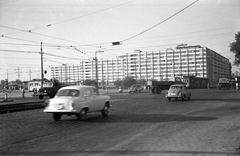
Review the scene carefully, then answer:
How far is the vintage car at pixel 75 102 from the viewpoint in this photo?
11359 mm

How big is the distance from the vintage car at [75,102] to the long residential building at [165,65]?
397 ft

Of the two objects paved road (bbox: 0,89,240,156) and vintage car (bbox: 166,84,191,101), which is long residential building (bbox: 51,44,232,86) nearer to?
vintage car (bbox: 166,84,191,101)

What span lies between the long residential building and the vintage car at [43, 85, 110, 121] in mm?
120883

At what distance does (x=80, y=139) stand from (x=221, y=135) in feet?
13.8

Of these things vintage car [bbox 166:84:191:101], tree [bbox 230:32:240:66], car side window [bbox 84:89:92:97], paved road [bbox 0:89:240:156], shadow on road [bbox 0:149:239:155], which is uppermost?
tree [bbox 230:32:240:66]

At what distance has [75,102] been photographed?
37.3ft

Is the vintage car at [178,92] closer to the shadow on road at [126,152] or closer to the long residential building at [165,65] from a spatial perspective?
the shadow on road at [126,152]

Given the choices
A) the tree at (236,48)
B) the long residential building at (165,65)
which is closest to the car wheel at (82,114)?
the tree at (236,48)

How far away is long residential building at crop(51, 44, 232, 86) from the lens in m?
140

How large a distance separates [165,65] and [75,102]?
143 metres

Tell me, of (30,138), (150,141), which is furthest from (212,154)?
(30,138)

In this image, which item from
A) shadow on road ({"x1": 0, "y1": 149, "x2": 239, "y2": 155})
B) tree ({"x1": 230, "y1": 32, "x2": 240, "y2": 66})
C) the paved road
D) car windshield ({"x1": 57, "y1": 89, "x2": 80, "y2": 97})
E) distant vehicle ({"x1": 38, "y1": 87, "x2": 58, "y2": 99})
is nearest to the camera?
shadow on road ({"x1": 0, "y1": 149, "x2": 239, "y2": 155})

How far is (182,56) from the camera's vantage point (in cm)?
14612

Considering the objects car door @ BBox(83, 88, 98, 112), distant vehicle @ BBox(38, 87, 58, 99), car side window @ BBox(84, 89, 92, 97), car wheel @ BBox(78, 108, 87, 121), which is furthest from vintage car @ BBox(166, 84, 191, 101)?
distant vehicle @ BBox(38, 87, 58, 99)
